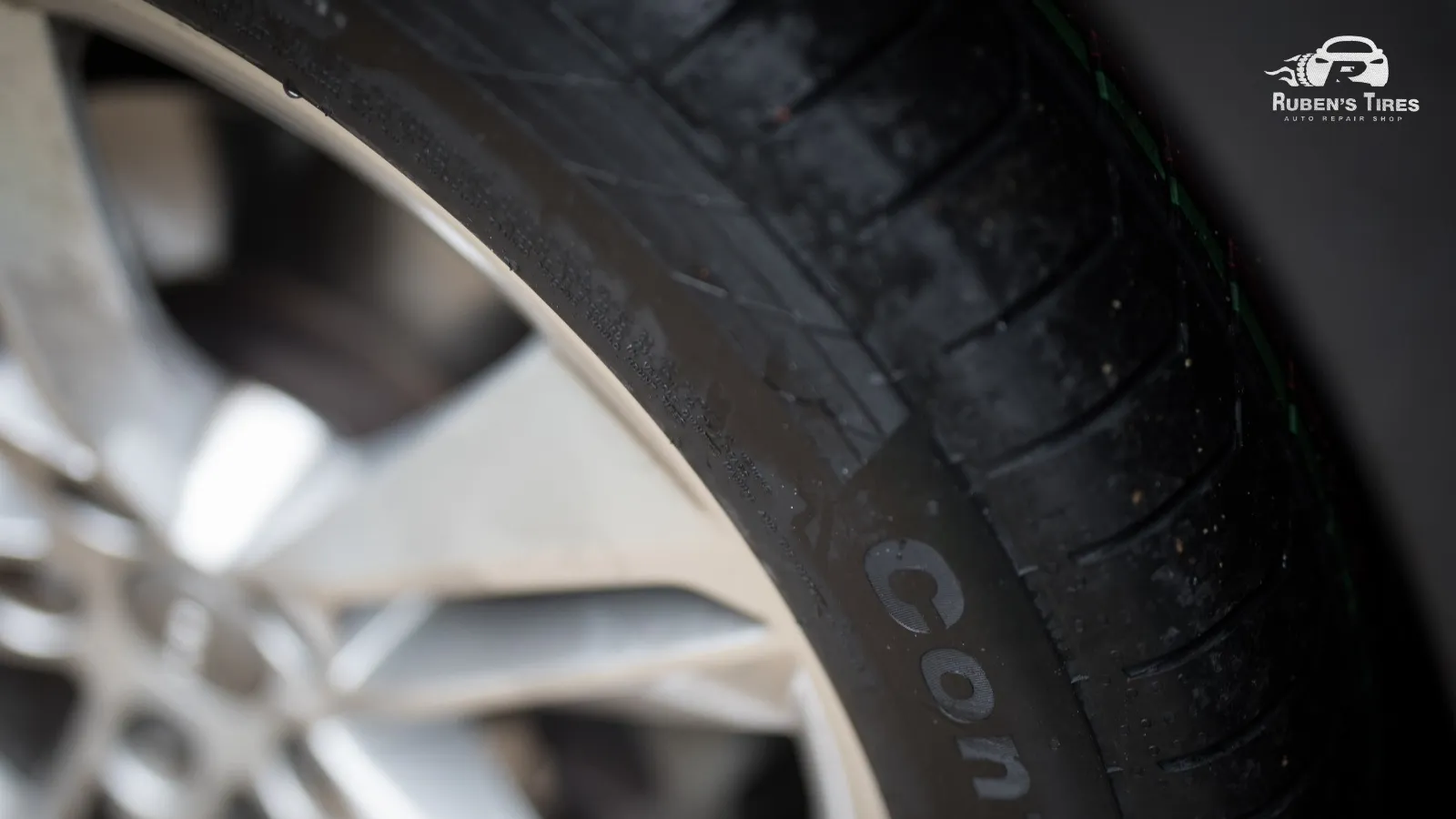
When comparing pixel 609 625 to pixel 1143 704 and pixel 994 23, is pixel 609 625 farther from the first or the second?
pixel 994 23

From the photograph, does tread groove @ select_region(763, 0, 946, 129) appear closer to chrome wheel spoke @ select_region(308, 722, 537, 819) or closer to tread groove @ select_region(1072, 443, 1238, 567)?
tread groove @ select_region(1072, 443, 1238, 567)

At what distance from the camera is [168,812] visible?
0.96 m

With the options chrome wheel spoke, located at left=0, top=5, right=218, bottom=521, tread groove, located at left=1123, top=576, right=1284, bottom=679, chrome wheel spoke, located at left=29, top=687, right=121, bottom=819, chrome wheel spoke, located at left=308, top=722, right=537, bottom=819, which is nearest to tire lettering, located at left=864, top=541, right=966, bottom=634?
tread groove, located at left=1123, top=576, right=1284, bottom=679

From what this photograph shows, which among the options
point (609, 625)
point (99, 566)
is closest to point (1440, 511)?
point (609, 625)

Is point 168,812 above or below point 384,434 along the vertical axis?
below

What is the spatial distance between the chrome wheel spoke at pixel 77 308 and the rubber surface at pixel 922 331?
0.18 m

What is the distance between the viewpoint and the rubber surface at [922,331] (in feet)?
1.76

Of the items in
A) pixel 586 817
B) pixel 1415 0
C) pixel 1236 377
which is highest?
pixel 1415 0

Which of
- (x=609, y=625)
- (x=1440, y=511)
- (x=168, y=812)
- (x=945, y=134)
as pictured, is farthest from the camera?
(x=168, y=812)

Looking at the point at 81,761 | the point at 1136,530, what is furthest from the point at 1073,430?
the point at 81,761

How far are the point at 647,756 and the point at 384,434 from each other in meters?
0.37

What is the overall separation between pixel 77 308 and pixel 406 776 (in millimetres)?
433

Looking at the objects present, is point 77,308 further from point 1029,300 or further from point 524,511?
point 1029,300

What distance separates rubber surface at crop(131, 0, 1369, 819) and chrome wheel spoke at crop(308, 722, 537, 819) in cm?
41
